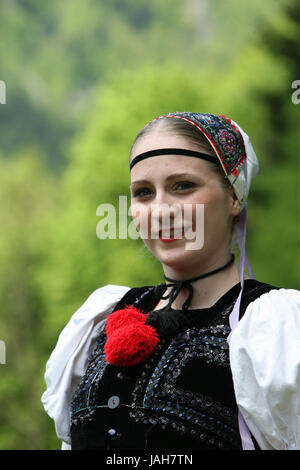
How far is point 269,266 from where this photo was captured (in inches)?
294

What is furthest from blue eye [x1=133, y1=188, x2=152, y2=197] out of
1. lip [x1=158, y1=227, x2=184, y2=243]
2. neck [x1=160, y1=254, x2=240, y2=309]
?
neck [x1=160, y1=254, x2=240, y2=309]

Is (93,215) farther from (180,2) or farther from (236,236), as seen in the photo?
(180,2)

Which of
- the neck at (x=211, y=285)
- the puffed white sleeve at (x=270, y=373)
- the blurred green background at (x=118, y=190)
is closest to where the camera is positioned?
the puffed white sleeve at (x=270, y=373)

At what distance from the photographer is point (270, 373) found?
1041 mm

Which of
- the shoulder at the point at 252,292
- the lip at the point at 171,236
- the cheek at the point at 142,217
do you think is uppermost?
the cheek at the point at 142,217

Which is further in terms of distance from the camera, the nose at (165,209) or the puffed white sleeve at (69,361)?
the puffed white sleeve at (69,361)

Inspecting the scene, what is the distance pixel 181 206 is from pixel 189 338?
0.30 metres

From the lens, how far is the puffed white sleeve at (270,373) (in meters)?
1.04

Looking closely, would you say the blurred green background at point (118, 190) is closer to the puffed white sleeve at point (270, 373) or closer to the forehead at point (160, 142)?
the forehead at point (160, 142)

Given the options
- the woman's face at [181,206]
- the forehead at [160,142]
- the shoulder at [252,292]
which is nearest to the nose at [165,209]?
the woman's face at [181,206]

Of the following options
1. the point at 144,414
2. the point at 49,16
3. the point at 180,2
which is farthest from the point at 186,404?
the point at 49,16

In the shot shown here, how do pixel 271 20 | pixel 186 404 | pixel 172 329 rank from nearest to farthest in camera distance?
1. pixel 186 404
2. pixel 172 329
3. pixel 271 20

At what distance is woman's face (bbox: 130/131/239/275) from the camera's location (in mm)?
1259
